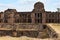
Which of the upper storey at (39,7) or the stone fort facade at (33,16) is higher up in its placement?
the upper storey at (39,7)

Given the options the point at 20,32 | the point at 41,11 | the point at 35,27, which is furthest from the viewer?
the point at 41,11

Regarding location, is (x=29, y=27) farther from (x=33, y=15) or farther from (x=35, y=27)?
(x=33, y=15)

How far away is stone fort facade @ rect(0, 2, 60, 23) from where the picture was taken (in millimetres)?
46875

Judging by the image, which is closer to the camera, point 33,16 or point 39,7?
point 39,7

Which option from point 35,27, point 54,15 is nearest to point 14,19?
point 54,15

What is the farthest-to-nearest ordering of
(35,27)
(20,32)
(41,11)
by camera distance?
(41,11) → (35,27) → (20,32)

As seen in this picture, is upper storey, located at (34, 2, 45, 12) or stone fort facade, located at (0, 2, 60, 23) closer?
upper storey, located at (34, 2, 45, 12)

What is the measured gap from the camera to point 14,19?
49031 mm

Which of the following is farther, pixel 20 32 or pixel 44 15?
pixel 44 15

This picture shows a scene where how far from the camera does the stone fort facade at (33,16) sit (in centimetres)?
4688

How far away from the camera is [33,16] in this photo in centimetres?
4728

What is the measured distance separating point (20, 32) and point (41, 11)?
18153 millimetres

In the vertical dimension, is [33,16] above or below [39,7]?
below

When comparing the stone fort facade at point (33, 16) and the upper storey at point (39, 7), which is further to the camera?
the stone fort facade at point (33, 16)
